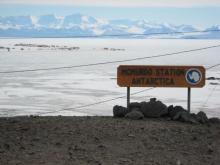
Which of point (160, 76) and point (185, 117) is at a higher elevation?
point (160, 76)

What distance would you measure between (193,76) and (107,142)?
364 cm

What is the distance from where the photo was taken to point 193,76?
11.6m

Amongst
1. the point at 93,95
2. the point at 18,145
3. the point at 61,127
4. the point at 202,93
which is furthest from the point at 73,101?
the point at 18,145

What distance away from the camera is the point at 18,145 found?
844 cm

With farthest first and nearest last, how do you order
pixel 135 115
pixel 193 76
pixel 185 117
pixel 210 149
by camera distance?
1. pixel 193 76
2. pixel 135 115
3. pixel 185 117
4. pixel 210 149

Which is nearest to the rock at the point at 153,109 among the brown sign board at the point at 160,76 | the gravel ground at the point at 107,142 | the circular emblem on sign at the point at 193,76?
the gravel ground at the point at 107,142

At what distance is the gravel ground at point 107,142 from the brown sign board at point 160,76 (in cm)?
106

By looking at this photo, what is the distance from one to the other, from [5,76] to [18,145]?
32188mm

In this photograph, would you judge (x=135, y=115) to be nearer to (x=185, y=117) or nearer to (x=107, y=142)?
(x=185, y=117)

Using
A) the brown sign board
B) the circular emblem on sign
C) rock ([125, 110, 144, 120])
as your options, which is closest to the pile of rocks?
rock ([125, 110, 144, 120])

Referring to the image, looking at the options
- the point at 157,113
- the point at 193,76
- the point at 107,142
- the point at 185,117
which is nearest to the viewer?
the point at 107,142

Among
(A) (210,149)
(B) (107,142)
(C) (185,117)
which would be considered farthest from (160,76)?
(A) (210,149)

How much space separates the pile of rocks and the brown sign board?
1.58 feet

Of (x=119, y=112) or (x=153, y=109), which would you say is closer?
(x=153, y=109)
